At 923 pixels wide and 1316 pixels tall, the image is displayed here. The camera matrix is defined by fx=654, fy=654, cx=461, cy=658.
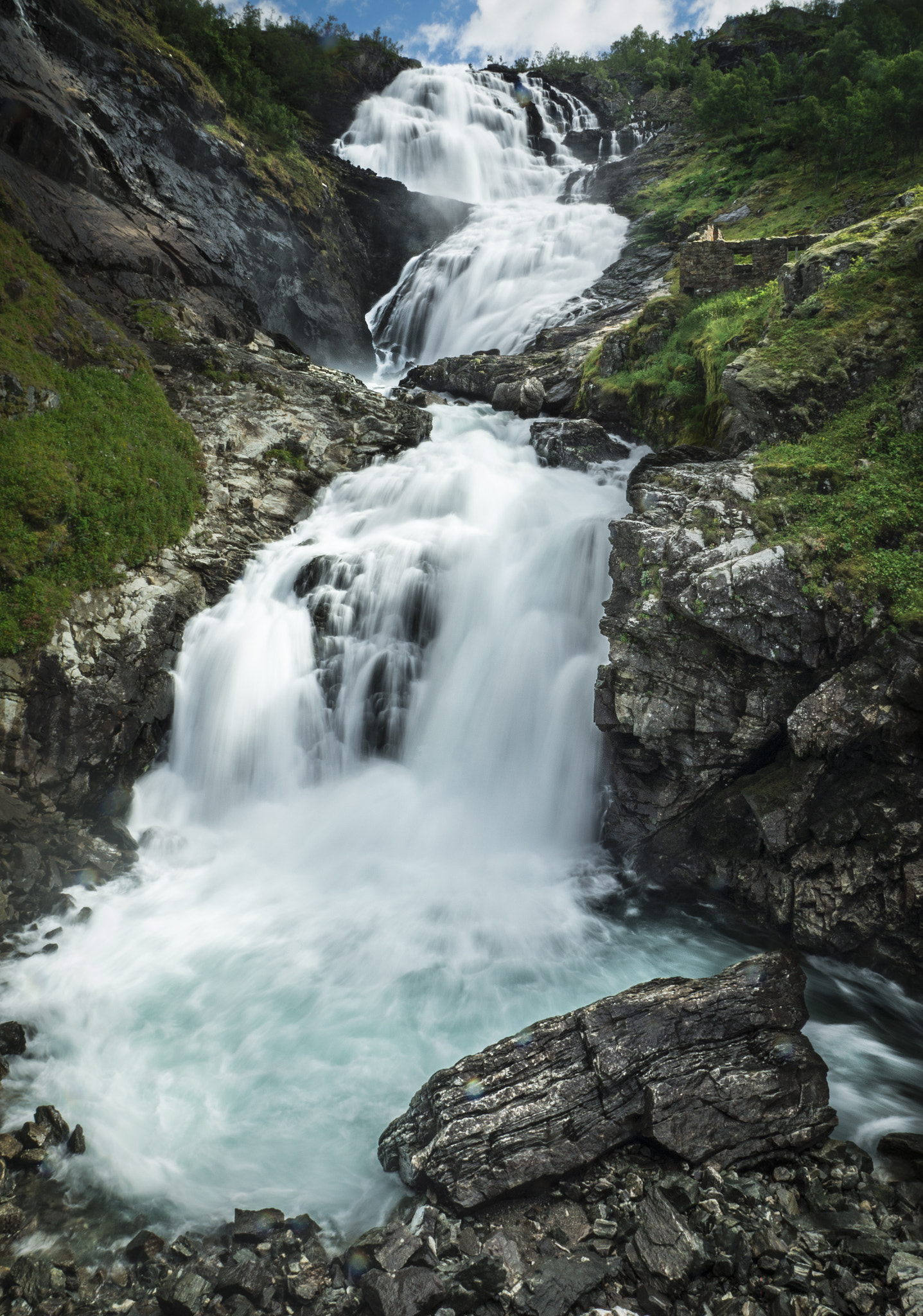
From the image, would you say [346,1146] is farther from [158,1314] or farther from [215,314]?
[215,314]

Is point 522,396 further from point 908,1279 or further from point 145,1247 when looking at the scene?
point 145,1247

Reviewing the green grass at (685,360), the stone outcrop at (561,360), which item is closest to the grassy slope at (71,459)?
the stone outcrop at (561,360)

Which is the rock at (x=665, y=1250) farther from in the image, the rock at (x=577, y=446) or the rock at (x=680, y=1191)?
the rock at (x=577, y=446)

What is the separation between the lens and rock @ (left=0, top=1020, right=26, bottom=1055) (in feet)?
22.5

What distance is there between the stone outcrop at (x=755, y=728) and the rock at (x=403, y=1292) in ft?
19.5

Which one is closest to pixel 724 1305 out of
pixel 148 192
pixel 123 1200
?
pixel 123 1200

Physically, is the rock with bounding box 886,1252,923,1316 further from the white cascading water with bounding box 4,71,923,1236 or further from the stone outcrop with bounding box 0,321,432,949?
the stone outcrop with bounding box 0,321,432,949

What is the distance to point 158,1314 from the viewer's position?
484 cm

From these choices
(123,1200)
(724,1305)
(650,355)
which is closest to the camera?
(724,1305)

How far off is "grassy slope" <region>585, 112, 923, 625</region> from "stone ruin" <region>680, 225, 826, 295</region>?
0.54 meters

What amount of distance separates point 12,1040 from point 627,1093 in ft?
20.8

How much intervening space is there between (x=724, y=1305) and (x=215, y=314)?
21.0m

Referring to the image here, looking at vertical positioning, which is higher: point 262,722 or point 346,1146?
point 262,722

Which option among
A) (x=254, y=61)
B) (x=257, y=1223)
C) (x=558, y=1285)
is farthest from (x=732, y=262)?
(x=254, y=61)
